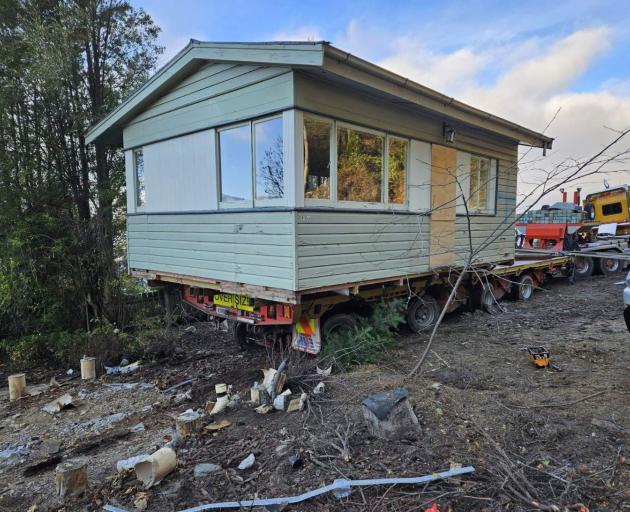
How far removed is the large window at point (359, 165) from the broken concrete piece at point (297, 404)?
2.50m

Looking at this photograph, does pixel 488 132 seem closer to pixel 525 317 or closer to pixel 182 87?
pixel 525 317

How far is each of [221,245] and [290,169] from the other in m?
1.61

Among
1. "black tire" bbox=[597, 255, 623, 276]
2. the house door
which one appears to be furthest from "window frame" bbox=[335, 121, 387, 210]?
"black tire" bbox=[597, 255, 623, 276]

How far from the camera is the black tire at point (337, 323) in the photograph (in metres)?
5.23

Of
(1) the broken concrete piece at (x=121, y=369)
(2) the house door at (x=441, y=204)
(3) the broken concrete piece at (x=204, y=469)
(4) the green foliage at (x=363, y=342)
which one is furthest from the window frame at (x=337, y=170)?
(1) the broken concrete piece at (x=121, y=369)

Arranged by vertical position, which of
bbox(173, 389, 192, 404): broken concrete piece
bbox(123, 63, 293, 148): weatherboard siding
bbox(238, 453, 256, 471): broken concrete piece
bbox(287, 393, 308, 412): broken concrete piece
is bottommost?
bbox(173, 389, 192, 404): broken concrete piece

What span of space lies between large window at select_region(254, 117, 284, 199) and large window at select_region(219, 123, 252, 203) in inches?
5.7

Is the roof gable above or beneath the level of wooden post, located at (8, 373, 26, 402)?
above

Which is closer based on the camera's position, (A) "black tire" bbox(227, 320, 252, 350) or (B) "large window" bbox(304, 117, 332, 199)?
(B) "large window" bbox(304, 117, 332, 199)

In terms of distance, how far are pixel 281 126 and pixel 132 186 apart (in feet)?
12.6

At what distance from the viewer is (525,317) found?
A: 7.48 metres

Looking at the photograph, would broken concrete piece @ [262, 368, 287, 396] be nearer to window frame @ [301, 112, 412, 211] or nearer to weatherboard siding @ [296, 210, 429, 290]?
weatherboard siding @ [296, 210, 429, 290]

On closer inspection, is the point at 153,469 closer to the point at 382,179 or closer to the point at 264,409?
the point at 264,409

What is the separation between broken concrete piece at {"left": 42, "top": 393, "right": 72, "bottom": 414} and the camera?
4.54 metres
